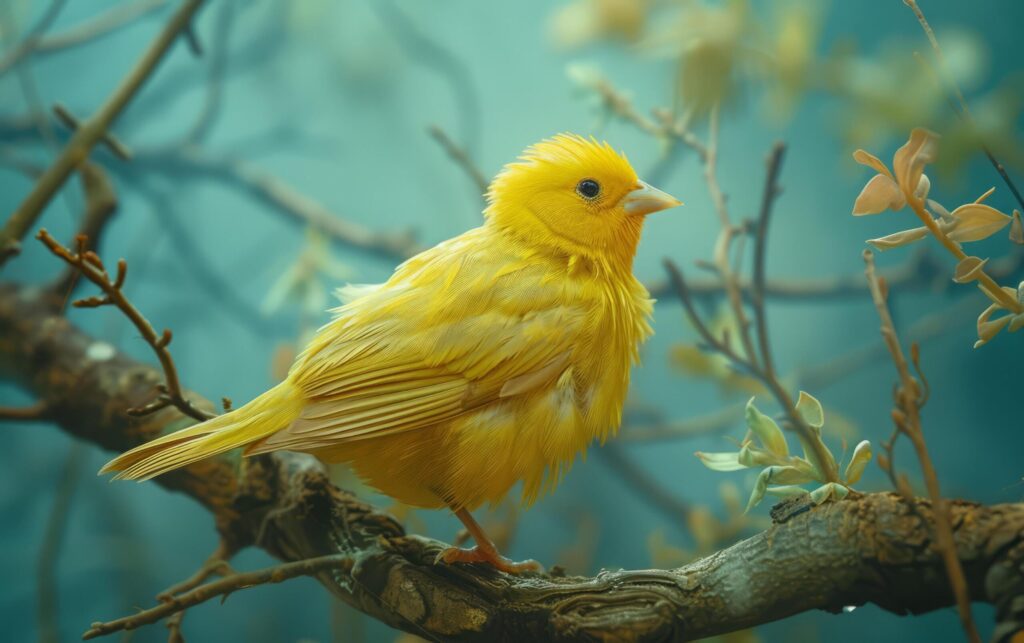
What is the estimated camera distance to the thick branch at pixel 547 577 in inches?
31.9

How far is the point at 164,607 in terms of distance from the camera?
0.95 metres

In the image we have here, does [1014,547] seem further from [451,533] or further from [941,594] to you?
[451,533]

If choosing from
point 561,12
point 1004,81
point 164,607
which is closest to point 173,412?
point 164,607

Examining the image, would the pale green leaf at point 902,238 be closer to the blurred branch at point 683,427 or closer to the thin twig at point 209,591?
the thin twig at point 209,591

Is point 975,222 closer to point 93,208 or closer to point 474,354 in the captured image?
point 474,354

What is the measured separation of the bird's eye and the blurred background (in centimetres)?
81

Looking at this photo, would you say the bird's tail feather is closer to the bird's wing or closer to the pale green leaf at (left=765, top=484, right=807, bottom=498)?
the bird's wing

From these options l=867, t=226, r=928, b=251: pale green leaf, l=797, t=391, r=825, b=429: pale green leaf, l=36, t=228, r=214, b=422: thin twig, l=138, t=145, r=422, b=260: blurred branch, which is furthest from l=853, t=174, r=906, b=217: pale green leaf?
l=138, t=145, r=422, b=260: blurred branch

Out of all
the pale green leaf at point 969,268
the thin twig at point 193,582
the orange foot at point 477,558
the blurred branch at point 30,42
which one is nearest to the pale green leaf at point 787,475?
the pale green leaf at point 969,268

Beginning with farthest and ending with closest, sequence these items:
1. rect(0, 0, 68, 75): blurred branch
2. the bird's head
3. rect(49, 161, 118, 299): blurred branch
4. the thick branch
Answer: rect(0, 0, 68, 75): blurred branch
rect(49, 161, 118, 299): blurred branch
the bird's head
the thick branch

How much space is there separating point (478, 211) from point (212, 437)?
179cm

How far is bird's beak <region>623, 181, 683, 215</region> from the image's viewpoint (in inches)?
51.8

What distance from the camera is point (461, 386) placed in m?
1.12

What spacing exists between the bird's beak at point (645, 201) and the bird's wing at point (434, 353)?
216mm
